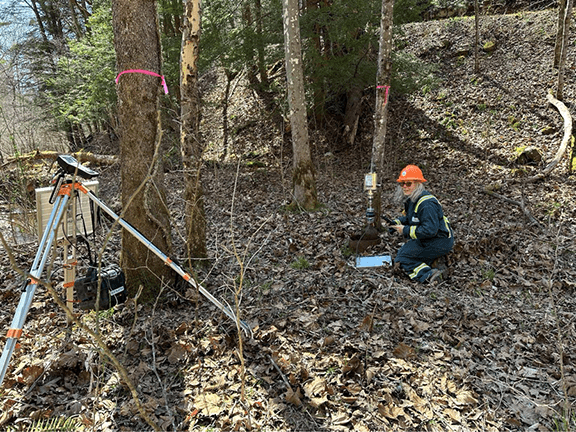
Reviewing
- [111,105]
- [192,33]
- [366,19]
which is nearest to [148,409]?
[192,33]

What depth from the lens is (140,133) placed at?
4.18 meters

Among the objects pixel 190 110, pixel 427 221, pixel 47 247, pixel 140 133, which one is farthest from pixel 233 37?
pixel 47 247

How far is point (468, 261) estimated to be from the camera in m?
5.71

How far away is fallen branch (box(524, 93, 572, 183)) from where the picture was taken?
28.9 feet

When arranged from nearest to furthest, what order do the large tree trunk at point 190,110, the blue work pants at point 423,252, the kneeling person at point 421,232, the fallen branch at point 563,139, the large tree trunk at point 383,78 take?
the large tree trunk at point 190,110
the kneeling person at point 421,232
the blue work pants at point 423,252
the large tree trunk at point 383,78
the fallen branch at point 563,139

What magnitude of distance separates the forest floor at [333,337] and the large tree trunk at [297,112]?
0.45m

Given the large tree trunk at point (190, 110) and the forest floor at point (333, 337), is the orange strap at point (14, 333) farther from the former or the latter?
the large tree trunk at point (190, 110)

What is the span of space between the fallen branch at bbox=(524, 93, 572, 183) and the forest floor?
1.34 feet

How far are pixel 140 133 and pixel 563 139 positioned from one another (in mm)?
10244

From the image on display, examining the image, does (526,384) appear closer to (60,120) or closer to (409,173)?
(409,173)

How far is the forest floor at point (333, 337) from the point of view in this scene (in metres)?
2.93

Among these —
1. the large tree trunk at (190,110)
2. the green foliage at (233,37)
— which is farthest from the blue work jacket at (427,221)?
the green foliage at (233,37)

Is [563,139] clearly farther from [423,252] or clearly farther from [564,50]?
[423,252]

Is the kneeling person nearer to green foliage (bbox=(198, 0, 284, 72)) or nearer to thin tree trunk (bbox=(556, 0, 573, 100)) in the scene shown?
green foliage (bbox=(198, 0, 284, 72))
